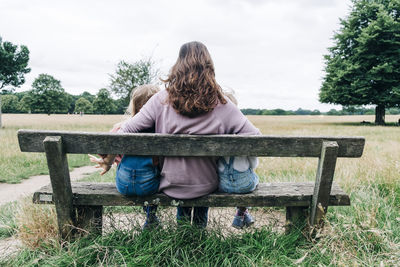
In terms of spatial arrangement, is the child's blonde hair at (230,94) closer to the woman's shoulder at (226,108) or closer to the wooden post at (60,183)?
the woman's shoulder at (226,108)

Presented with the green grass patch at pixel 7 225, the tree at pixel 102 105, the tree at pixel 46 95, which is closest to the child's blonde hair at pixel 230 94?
the green grass patch at pixel 7 225

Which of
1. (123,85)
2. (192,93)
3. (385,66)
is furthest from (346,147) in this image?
(123,85)

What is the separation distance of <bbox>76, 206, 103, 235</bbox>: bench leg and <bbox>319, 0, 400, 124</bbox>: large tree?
27.1 meters

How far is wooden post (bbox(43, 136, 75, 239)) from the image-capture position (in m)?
2.18

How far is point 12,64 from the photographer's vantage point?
2464cm

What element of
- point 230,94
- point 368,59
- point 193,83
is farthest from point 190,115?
point 368,59

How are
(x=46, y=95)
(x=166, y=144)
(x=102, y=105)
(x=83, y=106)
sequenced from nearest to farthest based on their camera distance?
(x=166, y=144) → (x=46, y=95) → (x=102, y=105) → (x=83, y=106)

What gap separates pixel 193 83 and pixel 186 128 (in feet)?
1.19

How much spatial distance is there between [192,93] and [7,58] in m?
27.4

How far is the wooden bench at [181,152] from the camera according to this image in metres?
2.20

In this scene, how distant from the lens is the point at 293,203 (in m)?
2.59

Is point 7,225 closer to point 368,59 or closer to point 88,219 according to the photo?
point 88,219

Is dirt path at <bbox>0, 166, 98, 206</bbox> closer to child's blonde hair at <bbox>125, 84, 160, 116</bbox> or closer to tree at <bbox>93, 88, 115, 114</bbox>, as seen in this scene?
child's blonde hair at <bbox>125, 84, 160, 116</bbox>

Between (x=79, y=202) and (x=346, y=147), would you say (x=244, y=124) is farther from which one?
(x=79, y=202)
